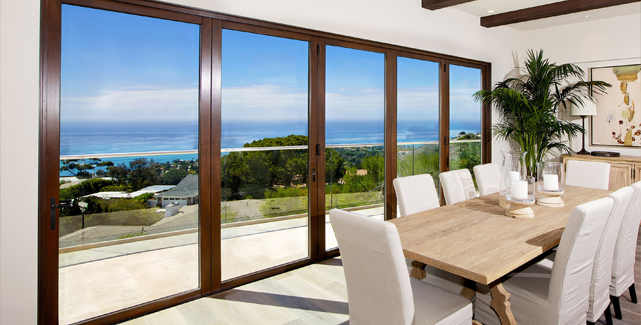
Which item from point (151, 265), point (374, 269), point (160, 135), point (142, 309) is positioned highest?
point (160, 135)

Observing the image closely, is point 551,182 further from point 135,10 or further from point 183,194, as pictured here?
point 135,10

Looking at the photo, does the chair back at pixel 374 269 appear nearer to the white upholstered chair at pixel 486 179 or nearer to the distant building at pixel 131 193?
the distant building at pixel 131 193

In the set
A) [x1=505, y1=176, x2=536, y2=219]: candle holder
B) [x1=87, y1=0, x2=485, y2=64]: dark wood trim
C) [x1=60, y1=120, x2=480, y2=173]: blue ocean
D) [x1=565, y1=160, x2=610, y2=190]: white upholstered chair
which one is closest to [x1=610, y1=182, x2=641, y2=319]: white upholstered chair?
[x1=505, y1=176, x2=536, y2=219]: candle holder

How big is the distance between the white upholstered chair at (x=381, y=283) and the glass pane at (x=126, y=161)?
153cm

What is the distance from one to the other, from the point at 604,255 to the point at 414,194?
3.81ft

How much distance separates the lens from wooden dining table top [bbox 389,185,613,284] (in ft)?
5.26

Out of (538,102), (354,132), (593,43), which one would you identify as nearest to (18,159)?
(354,132)

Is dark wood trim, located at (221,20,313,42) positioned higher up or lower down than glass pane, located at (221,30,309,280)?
higher up

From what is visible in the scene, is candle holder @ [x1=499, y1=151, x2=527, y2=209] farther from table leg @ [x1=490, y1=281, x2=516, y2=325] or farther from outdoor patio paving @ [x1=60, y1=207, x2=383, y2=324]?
outdoor patio paving @ [x1=60, y1=207, x2=383, y2=324]

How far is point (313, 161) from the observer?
3.47 meters

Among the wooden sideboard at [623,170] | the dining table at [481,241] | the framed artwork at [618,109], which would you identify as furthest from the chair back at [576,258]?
the framed artwork at [618,109]

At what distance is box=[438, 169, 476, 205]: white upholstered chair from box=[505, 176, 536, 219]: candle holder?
2.27 ft

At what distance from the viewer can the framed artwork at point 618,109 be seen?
5000mm

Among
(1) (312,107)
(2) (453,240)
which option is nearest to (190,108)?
(1) (312,107)
